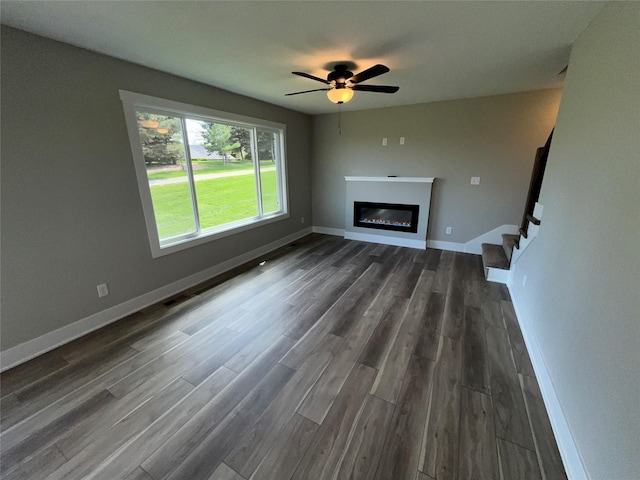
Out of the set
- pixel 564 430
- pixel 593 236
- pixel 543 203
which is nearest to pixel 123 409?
pixel 564 430

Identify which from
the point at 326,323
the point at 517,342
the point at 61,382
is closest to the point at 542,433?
the point at 517,342

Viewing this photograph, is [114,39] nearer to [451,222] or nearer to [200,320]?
[200,320]

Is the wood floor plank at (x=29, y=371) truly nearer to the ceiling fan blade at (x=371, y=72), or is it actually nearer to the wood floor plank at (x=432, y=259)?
the ceiling fan blade at (x=371, y=72)

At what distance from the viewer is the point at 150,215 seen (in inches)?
108

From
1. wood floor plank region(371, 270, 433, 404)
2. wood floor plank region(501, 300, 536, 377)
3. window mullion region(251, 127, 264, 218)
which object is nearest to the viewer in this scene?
wood floor plank region(371, 270, 433, 404)

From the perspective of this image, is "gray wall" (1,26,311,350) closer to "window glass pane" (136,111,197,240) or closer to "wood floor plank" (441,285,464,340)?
"window glass pane" (136,111,197,240)

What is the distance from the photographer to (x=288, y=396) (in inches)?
68.2

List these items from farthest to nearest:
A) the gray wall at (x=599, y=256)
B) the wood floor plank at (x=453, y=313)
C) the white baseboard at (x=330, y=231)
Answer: the white baseboard at (x=330, y=231) < the wood floor plank at (x=453, y=313) < the gray wall at (x=599, y=256)

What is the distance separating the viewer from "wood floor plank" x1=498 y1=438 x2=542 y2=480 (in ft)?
4.18

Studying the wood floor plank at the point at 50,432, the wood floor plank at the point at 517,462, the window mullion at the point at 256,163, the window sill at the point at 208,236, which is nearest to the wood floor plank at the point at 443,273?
the wood floor plank at the point at 517,462

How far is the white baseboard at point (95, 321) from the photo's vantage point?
6.63ft

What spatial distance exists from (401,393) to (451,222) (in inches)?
137

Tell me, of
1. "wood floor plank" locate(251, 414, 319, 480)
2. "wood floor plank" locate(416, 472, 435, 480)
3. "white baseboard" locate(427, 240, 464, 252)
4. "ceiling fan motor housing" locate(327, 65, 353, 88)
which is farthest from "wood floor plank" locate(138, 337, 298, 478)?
"white baseboard" locate(427, 240, 464, 252)

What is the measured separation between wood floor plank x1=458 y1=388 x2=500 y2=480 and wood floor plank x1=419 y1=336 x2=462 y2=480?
0.10ft
